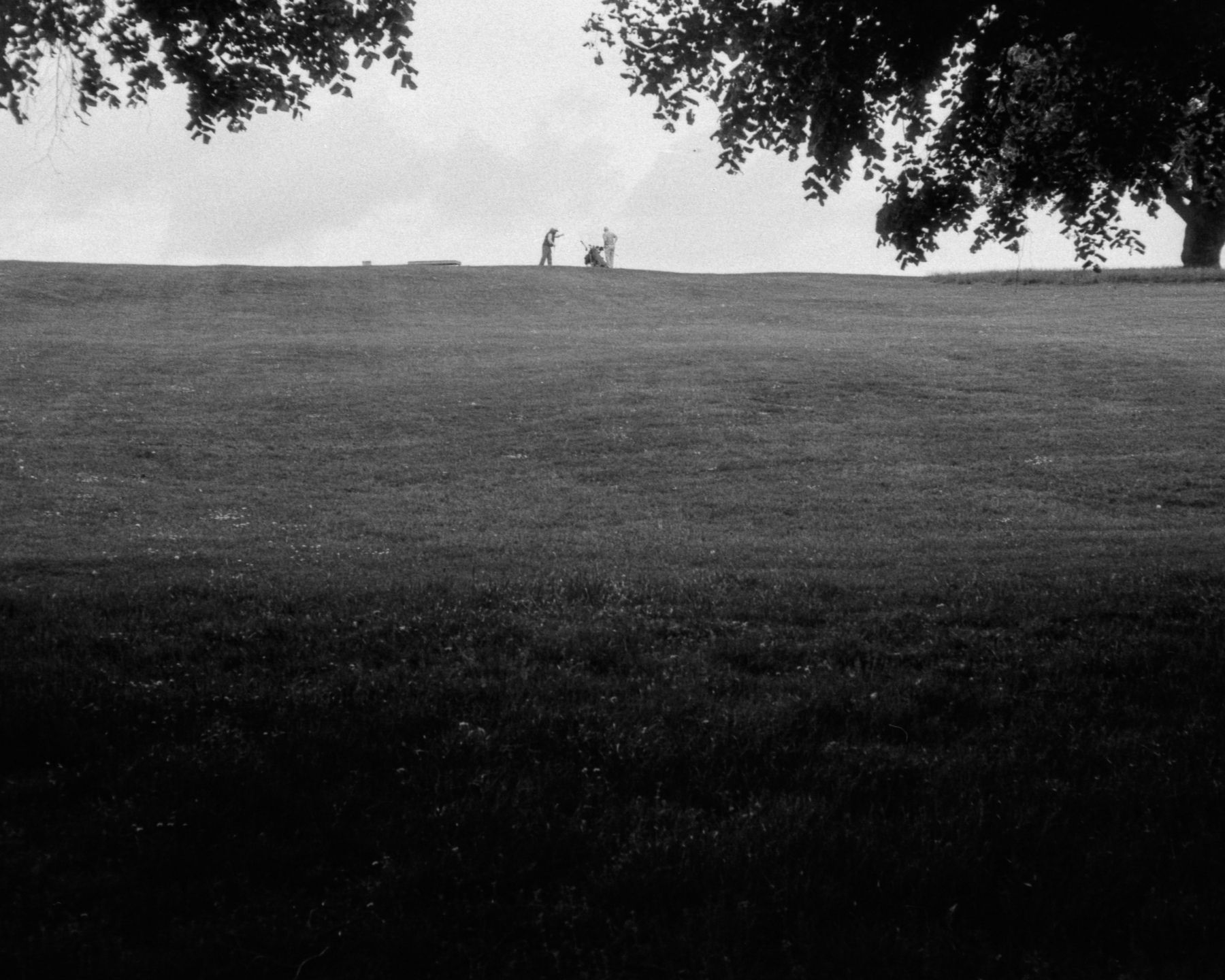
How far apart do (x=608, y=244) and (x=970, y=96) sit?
62160 millimetres

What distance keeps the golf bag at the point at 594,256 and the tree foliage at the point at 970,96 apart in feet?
197

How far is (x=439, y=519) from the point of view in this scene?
2044 cm

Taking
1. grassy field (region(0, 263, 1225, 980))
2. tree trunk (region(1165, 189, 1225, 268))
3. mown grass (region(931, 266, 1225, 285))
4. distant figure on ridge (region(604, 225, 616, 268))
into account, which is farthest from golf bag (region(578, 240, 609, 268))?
grassy field (region(0, 263, 1225, 980))

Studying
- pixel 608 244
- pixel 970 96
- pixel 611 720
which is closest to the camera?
pixel 611 720

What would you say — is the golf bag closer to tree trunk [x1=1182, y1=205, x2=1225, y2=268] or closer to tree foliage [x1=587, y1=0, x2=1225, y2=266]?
tree trunk [x1=1182, y1=205, x2=1225, y2=268]

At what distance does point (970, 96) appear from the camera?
14.0 m

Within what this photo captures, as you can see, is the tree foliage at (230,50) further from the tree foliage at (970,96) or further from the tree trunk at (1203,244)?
the tree trunk at (1203,244)

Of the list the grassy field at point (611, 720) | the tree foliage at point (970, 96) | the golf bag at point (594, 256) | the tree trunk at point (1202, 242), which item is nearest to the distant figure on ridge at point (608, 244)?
the golf bag at point (594, 256)

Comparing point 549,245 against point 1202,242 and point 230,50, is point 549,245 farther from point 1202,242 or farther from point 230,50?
point 230,50

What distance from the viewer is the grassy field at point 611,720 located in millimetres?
4934

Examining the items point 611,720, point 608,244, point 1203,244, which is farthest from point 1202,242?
point 611,720

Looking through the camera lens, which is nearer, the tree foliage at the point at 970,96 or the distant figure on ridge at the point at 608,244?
the tree foliage at the point at 970,96

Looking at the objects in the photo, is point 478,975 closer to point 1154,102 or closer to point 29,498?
point 1154,102

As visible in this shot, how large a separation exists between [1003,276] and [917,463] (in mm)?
46106
